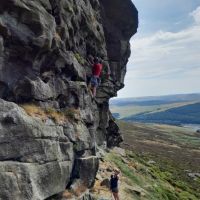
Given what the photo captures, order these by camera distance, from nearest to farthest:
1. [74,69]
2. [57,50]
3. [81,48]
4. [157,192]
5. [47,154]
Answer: [47,154] < [57,50] < [74,69] < [81,48] < [157,192]

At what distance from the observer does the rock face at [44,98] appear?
81.9 ft

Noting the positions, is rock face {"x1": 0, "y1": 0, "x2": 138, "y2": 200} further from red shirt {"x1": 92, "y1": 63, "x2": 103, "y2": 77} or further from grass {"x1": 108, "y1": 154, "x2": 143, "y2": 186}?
grass {"x1": 108, "y1": 154, "x2": 143, "y2": 186}

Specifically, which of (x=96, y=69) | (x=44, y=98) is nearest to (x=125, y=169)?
(x=96, y=69)

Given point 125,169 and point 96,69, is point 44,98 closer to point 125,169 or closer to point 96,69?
point 96,69

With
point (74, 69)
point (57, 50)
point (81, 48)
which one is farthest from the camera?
point (81, 48)

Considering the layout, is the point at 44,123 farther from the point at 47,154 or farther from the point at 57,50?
the point at 57,50

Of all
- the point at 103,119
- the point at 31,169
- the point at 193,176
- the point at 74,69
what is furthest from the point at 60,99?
the point at 193,176

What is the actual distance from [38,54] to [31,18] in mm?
3131

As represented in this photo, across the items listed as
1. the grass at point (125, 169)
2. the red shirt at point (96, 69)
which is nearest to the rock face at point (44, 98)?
the red shirt at point (96, 69)

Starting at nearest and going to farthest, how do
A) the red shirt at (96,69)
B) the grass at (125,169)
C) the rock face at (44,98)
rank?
the rock face at (44,98)
the red shirt at (96,69)
the grass at (125,169)

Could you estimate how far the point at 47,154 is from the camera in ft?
89.5

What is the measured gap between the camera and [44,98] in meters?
30.6

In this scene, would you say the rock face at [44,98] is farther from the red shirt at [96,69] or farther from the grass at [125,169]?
the grass at [125,169]

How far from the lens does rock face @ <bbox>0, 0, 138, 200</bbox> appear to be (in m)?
25.0
